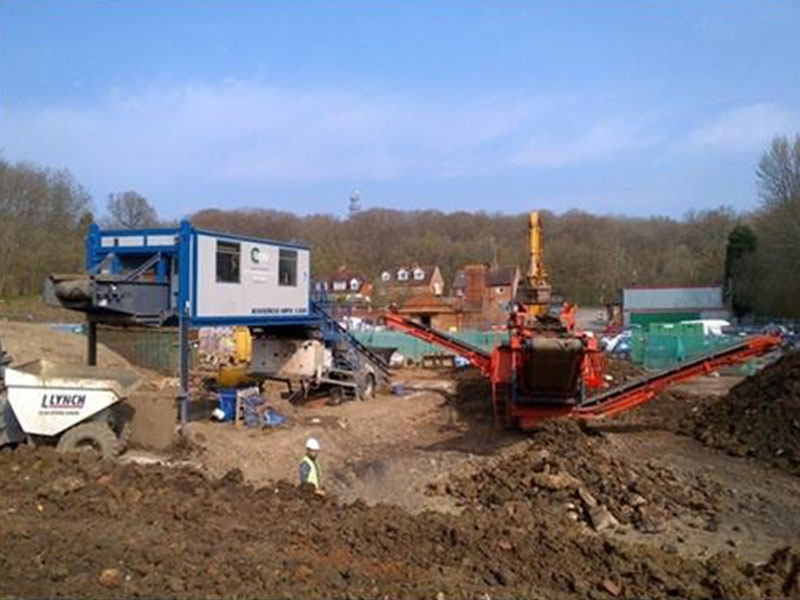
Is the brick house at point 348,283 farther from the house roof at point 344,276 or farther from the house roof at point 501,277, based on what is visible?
the house roof at point 501,277

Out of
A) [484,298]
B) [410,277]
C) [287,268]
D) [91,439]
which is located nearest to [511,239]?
[410,277]

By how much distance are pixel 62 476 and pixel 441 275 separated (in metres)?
93.1

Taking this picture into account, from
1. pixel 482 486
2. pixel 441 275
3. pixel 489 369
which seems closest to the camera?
pixel 482 486

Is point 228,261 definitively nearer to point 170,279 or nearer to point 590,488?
point 170,279

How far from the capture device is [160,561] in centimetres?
717

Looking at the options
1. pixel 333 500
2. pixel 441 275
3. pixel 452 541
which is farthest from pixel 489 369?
pixel 441 275

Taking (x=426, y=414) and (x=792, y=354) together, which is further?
(x=426, y=414)

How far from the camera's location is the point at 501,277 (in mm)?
82312

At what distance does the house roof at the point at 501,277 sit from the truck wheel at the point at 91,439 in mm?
64362

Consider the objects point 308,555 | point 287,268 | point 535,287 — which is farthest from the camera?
point 287,268

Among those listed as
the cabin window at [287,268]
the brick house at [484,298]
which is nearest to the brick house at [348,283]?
the brick house at [484,298]

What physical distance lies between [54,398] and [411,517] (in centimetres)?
806

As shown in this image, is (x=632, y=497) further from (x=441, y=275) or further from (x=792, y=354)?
(x=441, y=275)

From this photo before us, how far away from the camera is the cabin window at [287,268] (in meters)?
→ 23.1
